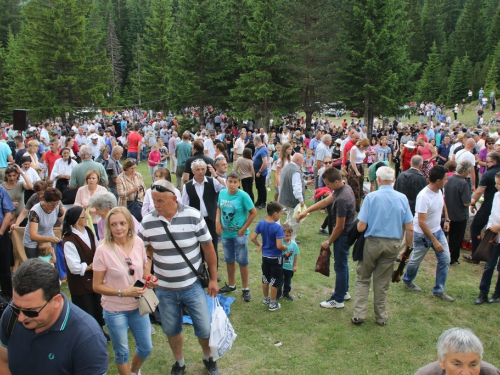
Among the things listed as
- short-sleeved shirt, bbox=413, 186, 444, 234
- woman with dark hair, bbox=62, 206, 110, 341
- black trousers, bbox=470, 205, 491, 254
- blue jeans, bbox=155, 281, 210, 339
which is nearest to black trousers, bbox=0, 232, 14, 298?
woman with dark hair, bbox=62, 206, 110, 341

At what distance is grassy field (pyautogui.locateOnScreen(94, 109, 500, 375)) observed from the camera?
4566 millimetres

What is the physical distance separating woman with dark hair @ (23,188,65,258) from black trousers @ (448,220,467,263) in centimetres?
614

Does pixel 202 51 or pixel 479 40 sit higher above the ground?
pixel 479 40

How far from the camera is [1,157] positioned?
8227 millimetres

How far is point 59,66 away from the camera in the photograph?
1358 inches

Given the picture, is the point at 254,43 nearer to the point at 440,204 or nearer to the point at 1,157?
the point at 1,157

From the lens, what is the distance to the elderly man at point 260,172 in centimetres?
1098

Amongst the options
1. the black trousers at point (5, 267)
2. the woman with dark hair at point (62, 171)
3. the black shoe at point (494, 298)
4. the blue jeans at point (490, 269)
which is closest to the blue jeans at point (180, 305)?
the black trousers at point (5, 267)

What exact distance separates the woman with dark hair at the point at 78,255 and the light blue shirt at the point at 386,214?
10.2 ft

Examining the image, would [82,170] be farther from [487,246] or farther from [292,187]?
[487,246]

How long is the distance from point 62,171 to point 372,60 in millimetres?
22397

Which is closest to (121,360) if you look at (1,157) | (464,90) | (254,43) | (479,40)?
(1,157)

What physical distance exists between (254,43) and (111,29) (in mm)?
47269

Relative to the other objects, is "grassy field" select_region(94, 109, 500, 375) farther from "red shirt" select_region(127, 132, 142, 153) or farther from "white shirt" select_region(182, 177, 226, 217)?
"red shirt" select_region(127, 132, 142, 153)
